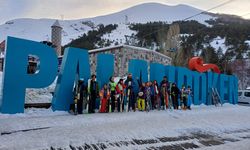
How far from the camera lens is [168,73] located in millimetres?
18906

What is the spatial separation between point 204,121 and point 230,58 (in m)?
50.1

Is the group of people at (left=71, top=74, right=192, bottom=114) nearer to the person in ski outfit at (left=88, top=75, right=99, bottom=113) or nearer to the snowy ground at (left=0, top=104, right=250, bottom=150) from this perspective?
the person in ski outfit at (left=88, top=75, right=99, bottom=113)

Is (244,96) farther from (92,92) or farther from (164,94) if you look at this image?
(92,92)

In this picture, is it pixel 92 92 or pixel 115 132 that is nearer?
pixel 115 132

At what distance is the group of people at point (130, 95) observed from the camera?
1385 cm

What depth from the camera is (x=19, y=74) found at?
1242cm

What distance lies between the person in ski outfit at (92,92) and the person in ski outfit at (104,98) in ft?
0.83

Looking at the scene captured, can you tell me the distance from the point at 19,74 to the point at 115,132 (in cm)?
474

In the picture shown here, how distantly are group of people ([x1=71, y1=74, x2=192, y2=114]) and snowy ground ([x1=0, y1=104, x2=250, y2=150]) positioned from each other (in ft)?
4.43

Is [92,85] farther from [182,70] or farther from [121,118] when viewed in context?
[182,70]

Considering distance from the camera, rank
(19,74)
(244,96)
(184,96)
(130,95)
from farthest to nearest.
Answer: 1. (244,96)
2. (184,96)
3. (130,95)
4. (19,74)

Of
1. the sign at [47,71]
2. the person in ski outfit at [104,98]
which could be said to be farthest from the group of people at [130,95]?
the sign at [47,71]

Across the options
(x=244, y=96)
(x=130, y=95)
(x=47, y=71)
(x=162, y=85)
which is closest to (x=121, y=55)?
(x=162, y=85)

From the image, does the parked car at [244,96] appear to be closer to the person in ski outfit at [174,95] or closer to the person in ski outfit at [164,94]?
the person in ski outfit at [174,95]
